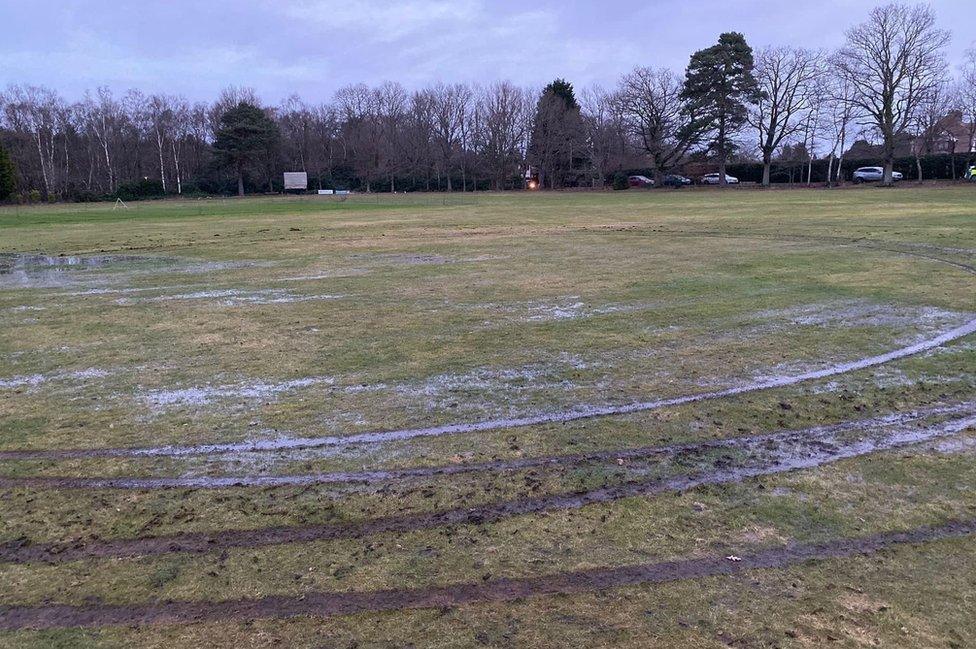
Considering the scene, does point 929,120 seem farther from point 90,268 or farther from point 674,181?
point 90,268

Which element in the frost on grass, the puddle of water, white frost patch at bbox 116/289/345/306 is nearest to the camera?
the frost on grass

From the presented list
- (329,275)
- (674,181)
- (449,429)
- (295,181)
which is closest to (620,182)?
(674,181)

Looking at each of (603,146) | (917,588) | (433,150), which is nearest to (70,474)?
(917,588)

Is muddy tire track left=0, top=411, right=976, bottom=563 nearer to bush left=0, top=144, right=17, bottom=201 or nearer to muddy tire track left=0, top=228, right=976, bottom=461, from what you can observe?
muddy tire track left=0, top=228, right=976, bottom=461

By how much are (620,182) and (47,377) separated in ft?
235

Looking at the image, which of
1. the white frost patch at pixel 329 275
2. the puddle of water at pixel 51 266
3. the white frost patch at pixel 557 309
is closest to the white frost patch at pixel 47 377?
the white frost patch at pixel 557 309

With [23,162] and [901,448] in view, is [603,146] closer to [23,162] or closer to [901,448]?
[23,162]

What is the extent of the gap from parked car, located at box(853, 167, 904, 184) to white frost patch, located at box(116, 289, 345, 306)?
63627 mm

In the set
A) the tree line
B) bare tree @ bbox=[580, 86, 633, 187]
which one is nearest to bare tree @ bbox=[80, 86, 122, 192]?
the tree line

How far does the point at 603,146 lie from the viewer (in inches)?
2968

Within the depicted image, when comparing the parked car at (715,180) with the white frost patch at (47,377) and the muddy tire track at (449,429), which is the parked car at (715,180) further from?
the white frost patch at (47,377)

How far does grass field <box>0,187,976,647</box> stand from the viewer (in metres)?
3.10

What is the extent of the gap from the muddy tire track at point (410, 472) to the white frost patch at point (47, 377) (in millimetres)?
2555

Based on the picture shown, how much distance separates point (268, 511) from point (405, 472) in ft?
2.98
